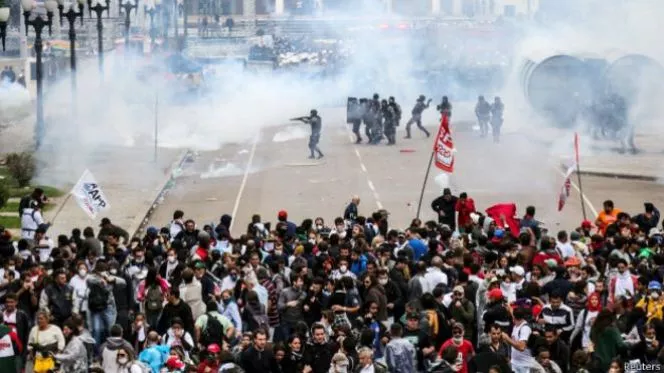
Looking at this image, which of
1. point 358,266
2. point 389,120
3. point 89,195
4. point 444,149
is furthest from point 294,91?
point 358,266

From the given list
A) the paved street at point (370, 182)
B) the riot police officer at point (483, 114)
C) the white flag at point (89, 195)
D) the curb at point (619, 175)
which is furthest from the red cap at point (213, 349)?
the riot police officer at point (483, 114)

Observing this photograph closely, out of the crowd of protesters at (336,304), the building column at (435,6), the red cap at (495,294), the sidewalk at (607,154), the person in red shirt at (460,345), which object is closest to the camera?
the person in red shirt at (460,345)

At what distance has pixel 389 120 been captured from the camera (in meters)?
50.1

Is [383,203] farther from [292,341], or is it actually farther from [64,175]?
[292,341]

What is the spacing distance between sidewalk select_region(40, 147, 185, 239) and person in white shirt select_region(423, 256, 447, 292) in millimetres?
12418

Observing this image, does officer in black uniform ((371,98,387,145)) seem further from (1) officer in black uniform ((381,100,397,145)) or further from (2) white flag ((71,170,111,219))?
(2) white flag ((71,170,111,219))

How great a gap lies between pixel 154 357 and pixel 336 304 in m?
2.62

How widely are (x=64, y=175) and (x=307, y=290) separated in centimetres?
2317

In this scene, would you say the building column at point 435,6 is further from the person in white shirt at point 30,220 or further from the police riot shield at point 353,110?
the person in white shirt at point 30,220

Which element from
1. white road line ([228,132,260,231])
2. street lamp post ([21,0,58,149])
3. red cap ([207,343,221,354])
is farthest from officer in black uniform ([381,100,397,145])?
red cap ([207,343,221,354])

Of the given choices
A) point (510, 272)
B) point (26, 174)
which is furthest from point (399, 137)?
point (510, 272)

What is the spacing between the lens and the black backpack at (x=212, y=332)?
1936 cm

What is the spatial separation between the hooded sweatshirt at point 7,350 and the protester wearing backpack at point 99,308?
58.6 inches

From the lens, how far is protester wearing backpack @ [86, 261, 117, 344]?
832 inches
